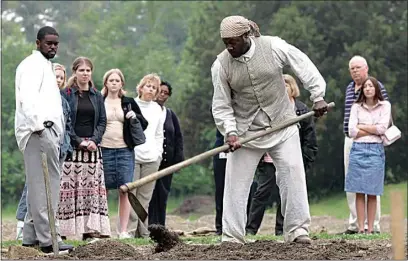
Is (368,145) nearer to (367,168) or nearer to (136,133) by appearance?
(367,168)

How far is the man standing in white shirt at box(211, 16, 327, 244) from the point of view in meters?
11.3

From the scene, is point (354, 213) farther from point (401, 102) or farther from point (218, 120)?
point (401, 102)

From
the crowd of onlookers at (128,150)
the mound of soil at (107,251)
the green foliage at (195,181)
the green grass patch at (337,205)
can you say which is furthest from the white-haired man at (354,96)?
the green foliage at (195,181)

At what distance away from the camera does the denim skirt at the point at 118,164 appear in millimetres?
14352

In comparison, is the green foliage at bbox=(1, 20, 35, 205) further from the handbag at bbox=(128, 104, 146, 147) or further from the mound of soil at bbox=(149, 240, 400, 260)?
the mound of soil at bbox=(149, 240, 400, 260)

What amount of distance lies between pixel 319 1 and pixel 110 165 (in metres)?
27.2

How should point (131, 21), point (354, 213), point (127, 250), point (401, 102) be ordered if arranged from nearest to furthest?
point (127, 250) < point (354, 213) < point (401, 102) < point (131, 21)

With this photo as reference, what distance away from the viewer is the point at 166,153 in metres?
15.6

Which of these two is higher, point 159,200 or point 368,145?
point 368,145

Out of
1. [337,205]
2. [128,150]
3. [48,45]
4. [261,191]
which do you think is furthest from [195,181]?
[48,45]

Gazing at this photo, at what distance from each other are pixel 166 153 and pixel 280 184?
4.18 meters

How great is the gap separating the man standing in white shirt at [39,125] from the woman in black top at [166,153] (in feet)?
14.2

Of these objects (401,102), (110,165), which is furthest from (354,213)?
(401,102)

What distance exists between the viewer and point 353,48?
38.3 metres
